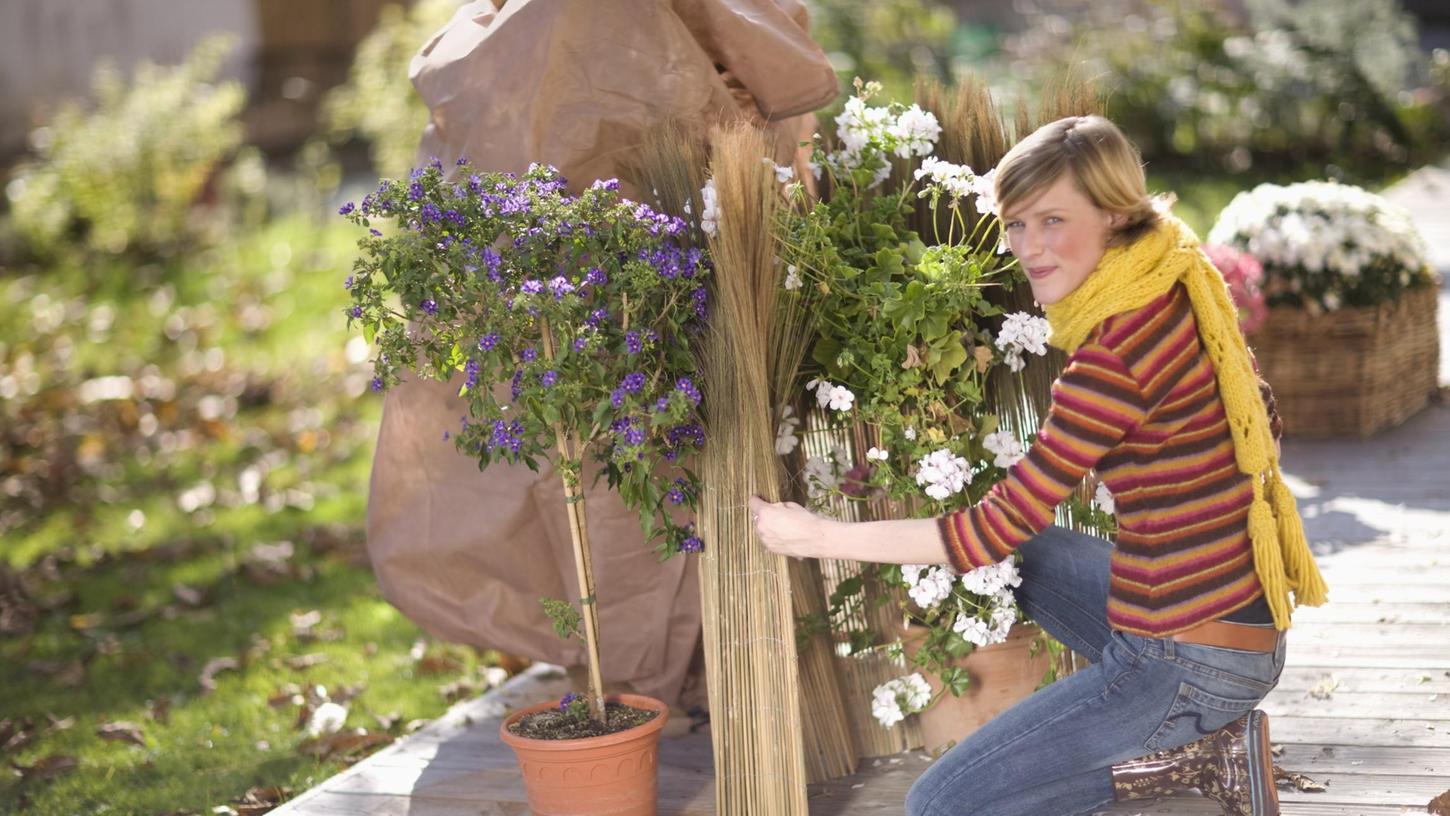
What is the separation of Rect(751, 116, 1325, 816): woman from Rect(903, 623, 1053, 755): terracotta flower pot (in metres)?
0.56

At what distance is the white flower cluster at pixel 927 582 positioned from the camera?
8.32ft

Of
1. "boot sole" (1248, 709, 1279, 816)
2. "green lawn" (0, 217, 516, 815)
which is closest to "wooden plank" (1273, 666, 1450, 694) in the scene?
"boot sole" (1248, 709, 1279, 816)

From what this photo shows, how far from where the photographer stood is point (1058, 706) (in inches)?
87.1

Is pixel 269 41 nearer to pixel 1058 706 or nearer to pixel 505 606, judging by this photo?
pixel 505 606

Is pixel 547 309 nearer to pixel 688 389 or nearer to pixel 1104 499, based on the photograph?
pixel 688 389

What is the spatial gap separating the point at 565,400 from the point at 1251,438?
40.4 inches

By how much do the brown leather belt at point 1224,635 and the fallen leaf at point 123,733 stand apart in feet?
8.15

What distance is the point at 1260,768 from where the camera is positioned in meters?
2.28

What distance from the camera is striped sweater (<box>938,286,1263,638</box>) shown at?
2.07 meters

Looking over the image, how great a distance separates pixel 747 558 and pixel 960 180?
742mm

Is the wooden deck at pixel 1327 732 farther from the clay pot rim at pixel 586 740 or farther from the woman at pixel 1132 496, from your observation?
the woman at pixel 1132 496

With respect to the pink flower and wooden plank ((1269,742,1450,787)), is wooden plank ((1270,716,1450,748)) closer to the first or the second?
wooden plank ((1269,742,1450,787))

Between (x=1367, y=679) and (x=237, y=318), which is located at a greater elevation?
(x=237, y=318)

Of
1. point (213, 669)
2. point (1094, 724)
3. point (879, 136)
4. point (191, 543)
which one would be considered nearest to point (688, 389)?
point (879, 136)
